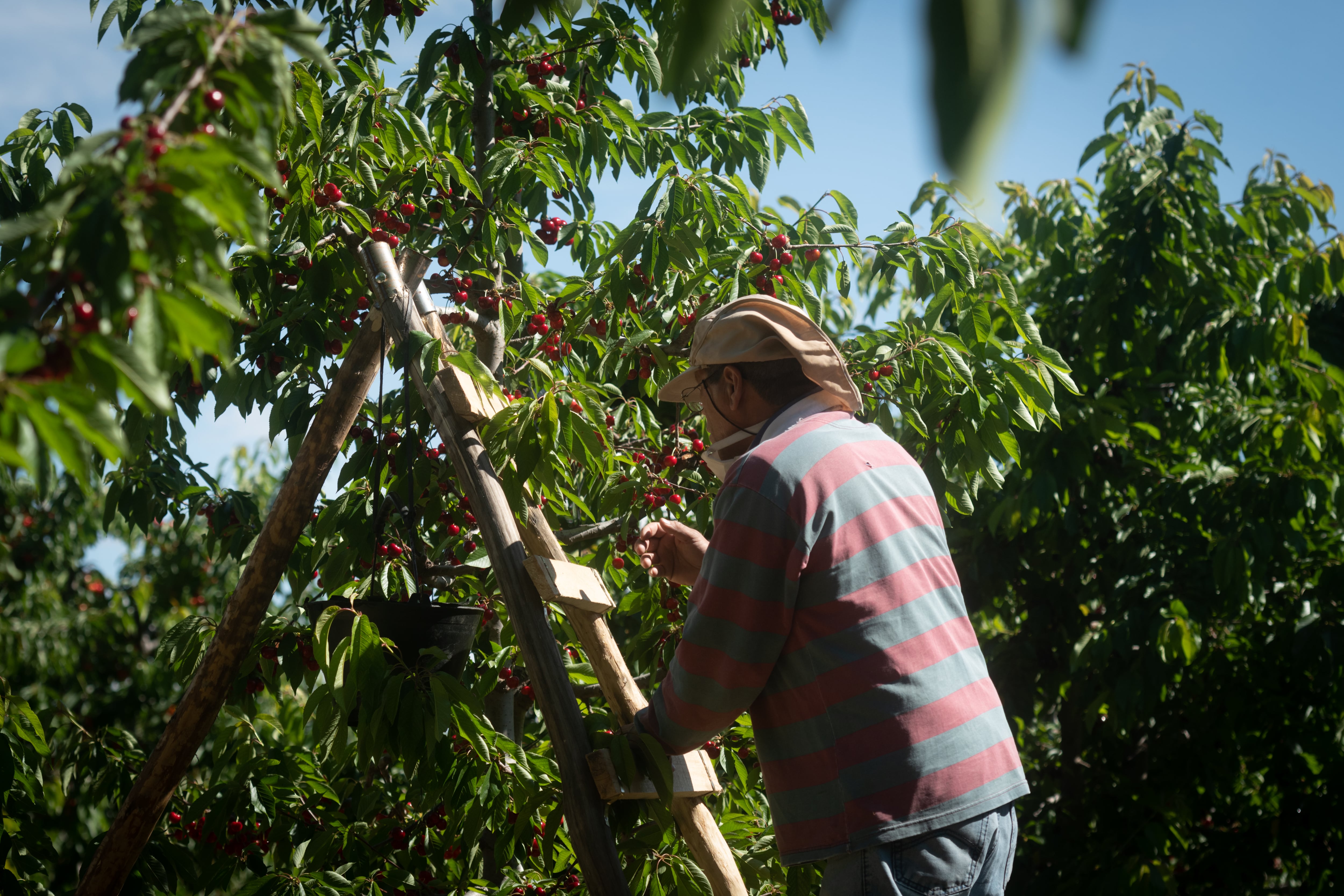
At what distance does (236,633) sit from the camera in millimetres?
2217

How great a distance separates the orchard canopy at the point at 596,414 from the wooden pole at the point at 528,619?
0.06 meters

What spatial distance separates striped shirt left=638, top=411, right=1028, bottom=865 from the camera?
1.29 meters

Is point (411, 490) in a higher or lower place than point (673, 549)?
higher

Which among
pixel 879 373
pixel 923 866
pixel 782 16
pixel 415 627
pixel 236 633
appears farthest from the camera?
pixel 782 16

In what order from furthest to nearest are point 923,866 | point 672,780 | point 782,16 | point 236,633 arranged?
point 782,16 < point 236,633 < point 672,780 < point 923,866

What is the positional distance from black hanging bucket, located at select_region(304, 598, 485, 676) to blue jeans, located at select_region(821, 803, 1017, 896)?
→ 3.08ft

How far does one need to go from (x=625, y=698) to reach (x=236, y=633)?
1.04 metres

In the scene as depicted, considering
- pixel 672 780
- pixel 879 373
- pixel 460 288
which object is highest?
pixel 460 288

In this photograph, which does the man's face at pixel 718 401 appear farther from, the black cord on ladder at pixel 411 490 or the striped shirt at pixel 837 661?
the black cord on ladder at pixel 411 490

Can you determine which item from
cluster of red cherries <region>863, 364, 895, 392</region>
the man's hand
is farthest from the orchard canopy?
the man's hand

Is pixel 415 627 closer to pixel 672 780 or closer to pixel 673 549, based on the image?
pixel 673 549

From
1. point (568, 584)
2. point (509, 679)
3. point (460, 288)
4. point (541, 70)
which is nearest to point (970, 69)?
point (568, 584)

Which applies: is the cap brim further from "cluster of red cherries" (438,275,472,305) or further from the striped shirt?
"cluster of red cherries" (438,275,472,305)

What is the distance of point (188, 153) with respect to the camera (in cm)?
78
